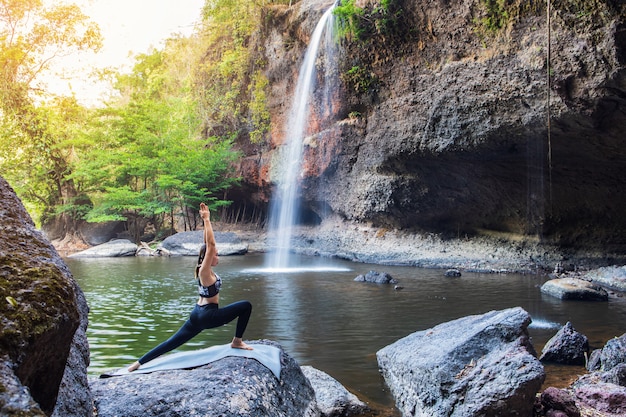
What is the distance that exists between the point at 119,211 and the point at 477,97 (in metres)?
22.6

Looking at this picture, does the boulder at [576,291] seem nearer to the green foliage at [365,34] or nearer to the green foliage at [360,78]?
the green foliage at [365,34]

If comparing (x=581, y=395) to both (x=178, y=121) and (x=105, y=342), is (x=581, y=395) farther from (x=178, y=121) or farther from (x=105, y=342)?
(x=178, y=121)

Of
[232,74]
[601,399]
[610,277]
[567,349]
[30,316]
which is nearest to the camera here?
[30,316]

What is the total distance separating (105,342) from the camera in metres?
8.18

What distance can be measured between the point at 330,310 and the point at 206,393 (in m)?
7.32

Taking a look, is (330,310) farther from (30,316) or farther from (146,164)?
(146,164)

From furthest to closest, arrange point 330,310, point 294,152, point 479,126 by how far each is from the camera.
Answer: point 294,152, point 479,126, point 330,310

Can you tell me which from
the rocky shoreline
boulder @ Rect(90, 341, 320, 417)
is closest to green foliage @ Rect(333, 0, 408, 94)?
the rocky shoreline

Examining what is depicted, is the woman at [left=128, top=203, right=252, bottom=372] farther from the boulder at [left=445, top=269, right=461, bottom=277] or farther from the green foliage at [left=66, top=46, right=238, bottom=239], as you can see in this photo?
the green foliage at [left=66, top=46, right=238, bottom=239]

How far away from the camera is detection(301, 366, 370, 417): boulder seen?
509 centimetres

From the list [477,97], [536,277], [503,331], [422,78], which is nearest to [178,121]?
[422,78]

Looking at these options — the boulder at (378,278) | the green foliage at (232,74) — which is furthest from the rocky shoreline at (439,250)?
the green foliage at (232,74)

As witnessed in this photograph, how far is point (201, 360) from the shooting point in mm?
4359

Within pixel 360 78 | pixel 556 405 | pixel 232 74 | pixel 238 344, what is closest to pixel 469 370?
pixel 556 405
